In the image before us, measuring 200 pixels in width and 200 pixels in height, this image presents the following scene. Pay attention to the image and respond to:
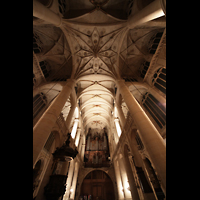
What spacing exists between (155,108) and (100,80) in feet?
27.1

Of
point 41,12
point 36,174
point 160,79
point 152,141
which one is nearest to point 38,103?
point 36,174

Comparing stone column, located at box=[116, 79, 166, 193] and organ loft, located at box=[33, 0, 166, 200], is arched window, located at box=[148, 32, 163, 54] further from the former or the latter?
stone column, located at box=[116, 79, 166, 193]

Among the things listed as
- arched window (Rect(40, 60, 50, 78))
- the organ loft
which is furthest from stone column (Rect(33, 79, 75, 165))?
arched window (Rect(40, 60, 50, 78))

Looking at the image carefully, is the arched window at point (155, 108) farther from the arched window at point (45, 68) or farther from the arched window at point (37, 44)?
the arched window at point (37, 44)

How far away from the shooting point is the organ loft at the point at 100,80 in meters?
6.99

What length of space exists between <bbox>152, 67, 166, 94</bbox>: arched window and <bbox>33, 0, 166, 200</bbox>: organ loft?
91mm

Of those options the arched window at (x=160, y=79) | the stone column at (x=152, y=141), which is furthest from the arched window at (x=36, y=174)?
the arched window at (x=160, y=79)

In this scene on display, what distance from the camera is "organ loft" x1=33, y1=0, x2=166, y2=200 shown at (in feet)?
22.9

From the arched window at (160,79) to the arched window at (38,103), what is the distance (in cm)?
1266

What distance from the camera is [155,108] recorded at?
1004cm
